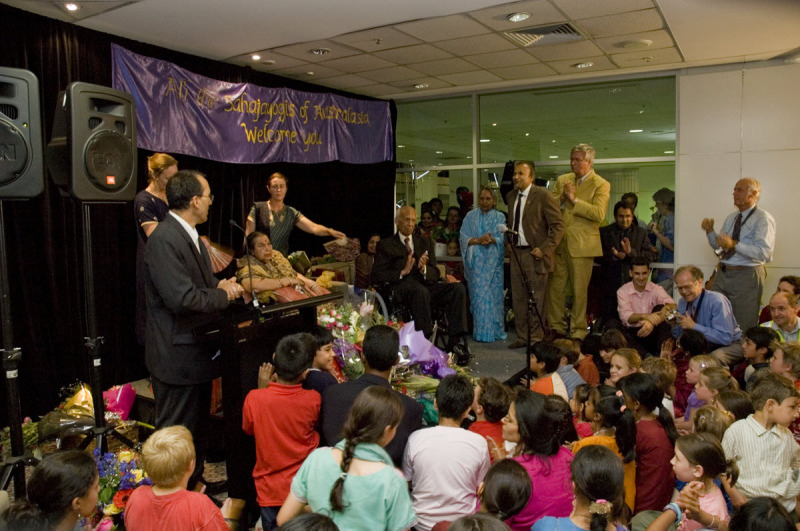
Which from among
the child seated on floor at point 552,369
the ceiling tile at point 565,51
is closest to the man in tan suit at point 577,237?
the ceiling tile at point 565,51

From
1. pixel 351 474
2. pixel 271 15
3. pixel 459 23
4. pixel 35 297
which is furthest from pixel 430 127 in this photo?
pixel 351 474

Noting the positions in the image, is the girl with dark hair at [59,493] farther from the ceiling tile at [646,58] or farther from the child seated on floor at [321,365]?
the ceiling tile at [646,58]

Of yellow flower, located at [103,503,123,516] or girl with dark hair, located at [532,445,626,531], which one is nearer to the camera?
girl with dark hair, located at [532,445,626,531]

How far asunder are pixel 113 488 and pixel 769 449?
2.73 m

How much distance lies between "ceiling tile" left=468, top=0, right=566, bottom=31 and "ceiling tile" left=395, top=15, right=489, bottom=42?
9cm

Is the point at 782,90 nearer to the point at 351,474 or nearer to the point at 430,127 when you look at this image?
the point at 430,127

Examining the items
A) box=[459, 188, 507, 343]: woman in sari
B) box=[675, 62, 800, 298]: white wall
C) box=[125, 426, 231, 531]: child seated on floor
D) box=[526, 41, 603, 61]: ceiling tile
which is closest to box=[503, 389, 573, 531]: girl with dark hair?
box=[125, 426, 231, 531]: child seated on floor

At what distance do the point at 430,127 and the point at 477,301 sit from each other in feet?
8.45

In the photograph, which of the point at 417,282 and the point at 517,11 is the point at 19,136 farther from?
the point at 417,282

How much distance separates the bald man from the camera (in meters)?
5.18

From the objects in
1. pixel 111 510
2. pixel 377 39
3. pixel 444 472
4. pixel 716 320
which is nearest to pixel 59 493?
pixel 111 510

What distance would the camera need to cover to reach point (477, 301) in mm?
6332

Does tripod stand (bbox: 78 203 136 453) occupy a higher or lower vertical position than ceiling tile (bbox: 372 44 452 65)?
lower

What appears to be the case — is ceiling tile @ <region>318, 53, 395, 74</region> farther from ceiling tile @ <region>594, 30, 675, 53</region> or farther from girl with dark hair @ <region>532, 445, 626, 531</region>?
girl with dark hair @ <region>532, 445, 626, 531</region>
